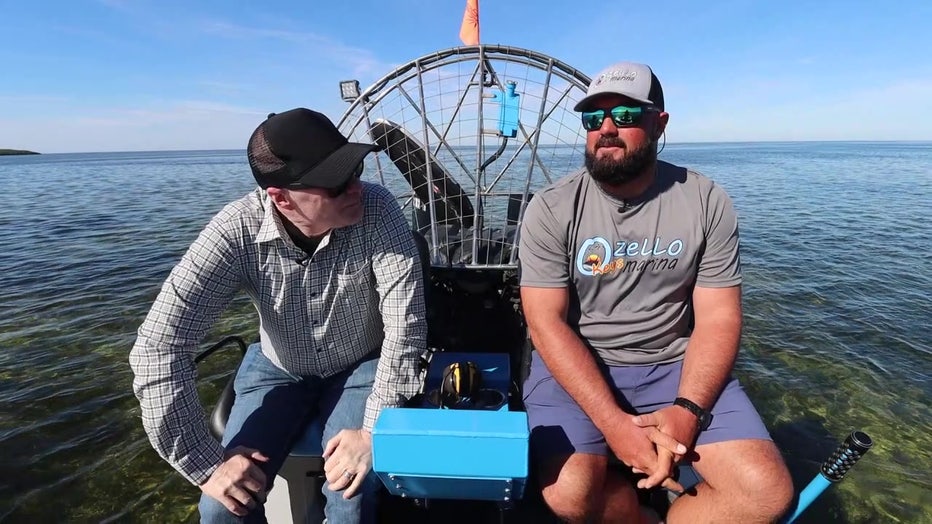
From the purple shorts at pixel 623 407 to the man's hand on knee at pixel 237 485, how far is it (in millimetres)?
1140

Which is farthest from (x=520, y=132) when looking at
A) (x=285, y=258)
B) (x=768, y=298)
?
(x=768, y=298)

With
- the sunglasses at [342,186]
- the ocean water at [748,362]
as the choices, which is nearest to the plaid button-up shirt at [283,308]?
the sunglasses at [342,186]

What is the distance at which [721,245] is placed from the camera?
230 centimetres

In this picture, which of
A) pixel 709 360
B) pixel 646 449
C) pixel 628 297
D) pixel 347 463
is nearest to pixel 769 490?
pixel 646 449

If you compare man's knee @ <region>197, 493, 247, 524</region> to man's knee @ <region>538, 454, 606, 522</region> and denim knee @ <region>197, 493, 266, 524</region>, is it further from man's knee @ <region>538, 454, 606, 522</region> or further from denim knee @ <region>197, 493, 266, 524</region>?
man's knee @ <region>538, 454, 606, 522</region>

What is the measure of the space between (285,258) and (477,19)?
9.01 ft

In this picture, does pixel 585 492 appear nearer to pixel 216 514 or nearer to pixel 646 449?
pixel 646 449

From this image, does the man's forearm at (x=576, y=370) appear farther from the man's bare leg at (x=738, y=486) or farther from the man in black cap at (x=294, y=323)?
the man in black cap at (x=294, y=323)

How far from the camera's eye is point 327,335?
2.21 metres

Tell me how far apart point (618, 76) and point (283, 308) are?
6.27 feet

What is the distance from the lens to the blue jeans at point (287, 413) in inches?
73.4

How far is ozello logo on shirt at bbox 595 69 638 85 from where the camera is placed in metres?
2.25

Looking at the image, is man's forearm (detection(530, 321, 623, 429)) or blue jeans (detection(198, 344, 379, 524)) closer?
blue jeans (detection(198, 344, 379, 524))

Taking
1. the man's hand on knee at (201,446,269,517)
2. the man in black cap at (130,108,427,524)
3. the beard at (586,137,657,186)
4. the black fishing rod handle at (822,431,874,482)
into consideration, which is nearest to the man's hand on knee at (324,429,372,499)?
the man in black cap at (130,108,427,524)
